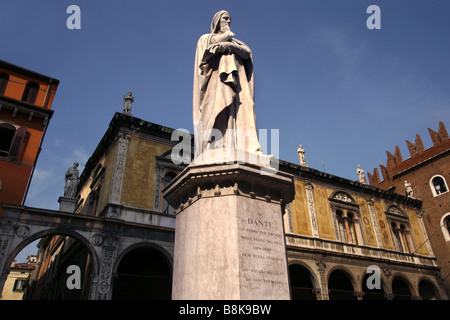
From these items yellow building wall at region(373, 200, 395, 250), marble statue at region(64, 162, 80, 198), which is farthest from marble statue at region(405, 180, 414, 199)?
marble statue at region(64, 162, 80, 198)

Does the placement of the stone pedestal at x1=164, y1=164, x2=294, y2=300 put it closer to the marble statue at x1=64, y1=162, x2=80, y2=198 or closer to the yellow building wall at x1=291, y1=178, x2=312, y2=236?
the marble statue at x1=64, y1=162, x2=80, y2=198

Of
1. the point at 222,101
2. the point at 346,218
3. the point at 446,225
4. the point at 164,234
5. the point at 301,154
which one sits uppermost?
the point at 301,154

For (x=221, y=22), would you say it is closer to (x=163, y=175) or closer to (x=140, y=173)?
(x=140, y=173)

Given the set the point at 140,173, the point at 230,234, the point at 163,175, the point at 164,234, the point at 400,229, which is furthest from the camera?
the point at 400,229

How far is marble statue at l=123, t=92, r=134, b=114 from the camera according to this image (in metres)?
15.9

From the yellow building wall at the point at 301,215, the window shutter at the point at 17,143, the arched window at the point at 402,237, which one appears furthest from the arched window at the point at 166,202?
the arched window at the point at 402,237

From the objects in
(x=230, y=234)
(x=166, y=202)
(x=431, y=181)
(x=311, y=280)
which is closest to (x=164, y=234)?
(x=166, y=202)

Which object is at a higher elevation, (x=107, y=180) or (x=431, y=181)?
(x=431, y=181)

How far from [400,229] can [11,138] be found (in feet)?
78.2

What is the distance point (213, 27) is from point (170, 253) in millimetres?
10000

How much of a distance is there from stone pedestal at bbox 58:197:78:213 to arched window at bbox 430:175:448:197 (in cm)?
2464

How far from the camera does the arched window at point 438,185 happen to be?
82.5 ft

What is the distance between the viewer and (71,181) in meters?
15.1

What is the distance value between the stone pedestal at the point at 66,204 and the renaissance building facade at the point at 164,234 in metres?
0.69
